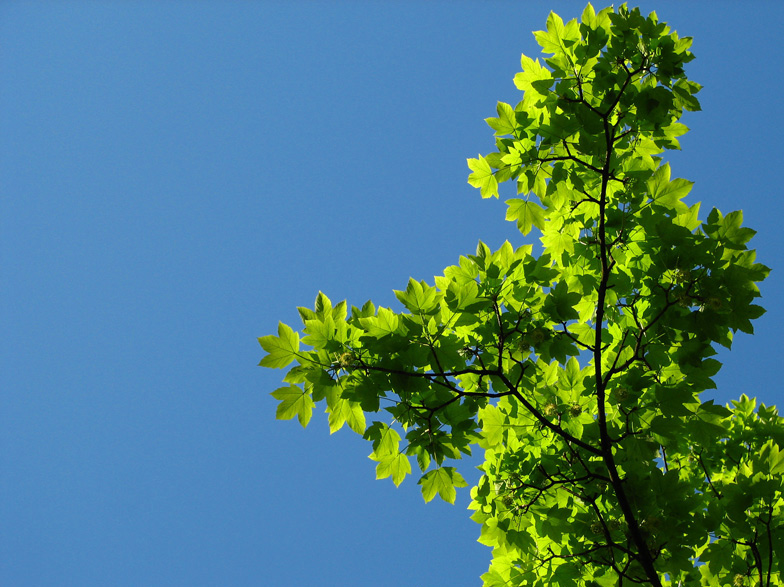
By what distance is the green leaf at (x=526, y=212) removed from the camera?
14.6ft

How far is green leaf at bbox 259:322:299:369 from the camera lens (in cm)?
336

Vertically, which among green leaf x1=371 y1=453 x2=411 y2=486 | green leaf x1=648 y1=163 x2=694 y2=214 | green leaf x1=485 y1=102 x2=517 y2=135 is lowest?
green leaf x1=371 y1=453 x2=411 y2=486

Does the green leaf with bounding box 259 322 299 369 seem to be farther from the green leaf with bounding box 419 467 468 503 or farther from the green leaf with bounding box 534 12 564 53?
the green leaf with bounding box 534 12 564 53

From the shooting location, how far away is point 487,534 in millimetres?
4090

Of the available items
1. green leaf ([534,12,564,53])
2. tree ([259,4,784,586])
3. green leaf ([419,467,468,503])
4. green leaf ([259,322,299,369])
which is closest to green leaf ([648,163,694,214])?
tree ([259,4,784,586])

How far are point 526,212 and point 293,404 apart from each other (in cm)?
243

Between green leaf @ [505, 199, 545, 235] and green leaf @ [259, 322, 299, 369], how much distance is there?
2134mm

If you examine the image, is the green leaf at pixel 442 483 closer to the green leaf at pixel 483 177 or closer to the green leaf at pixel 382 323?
the green leaf at pixel 382 323

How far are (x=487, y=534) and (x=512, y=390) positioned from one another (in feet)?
4.39

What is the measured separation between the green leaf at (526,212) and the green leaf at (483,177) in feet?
0.55

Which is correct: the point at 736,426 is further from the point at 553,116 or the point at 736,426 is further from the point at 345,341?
the point at 345,341

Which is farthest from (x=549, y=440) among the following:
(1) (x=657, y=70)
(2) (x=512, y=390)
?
(1) (x=657, y=70)

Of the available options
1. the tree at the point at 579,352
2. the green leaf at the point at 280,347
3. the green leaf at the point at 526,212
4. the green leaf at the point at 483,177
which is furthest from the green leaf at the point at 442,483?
the green leaf at the point at 483,177

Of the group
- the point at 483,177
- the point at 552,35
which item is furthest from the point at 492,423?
the point at 552,35
